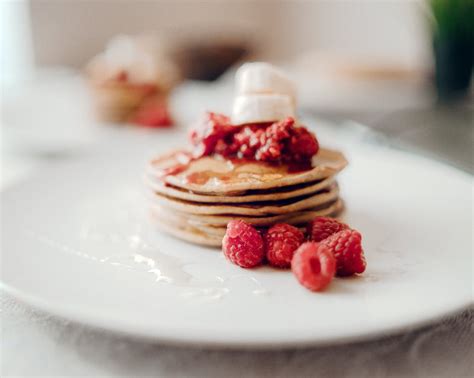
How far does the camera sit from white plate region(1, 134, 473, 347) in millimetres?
954

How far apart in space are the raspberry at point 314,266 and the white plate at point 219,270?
2 cm

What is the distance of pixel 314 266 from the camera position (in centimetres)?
113

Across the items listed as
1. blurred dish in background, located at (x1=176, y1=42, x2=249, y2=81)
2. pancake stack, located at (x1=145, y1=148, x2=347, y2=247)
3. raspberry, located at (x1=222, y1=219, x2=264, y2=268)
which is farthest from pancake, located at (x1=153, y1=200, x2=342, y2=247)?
blurred dish in background, located at (x1=176, y1=42, x2=249, y2=81)

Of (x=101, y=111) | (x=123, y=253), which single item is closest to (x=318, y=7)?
(x=101, y=111)

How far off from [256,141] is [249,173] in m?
0.10

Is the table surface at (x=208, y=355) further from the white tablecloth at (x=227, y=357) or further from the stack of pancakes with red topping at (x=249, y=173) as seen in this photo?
the stack of pancakes with red topping at (x=249, y=173)

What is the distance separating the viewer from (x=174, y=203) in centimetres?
147

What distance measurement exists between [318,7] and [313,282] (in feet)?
19.1

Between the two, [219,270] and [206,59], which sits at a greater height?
[206,59]

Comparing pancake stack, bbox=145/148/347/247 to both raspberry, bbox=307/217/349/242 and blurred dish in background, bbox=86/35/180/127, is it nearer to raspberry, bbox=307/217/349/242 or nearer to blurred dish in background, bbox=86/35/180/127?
raspberry, bbox=307/217/349/242

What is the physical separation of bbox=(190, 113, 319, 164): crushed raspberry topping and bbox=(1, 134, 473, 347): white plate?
0.87ft

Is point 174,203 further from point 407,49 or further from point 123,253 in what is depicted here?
point 407,49

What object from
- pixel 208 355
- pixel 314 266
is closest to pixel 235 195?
pixel 314 266

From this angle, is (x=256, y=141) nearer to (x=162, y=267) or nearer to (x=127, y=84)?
(x=162, y=267)
